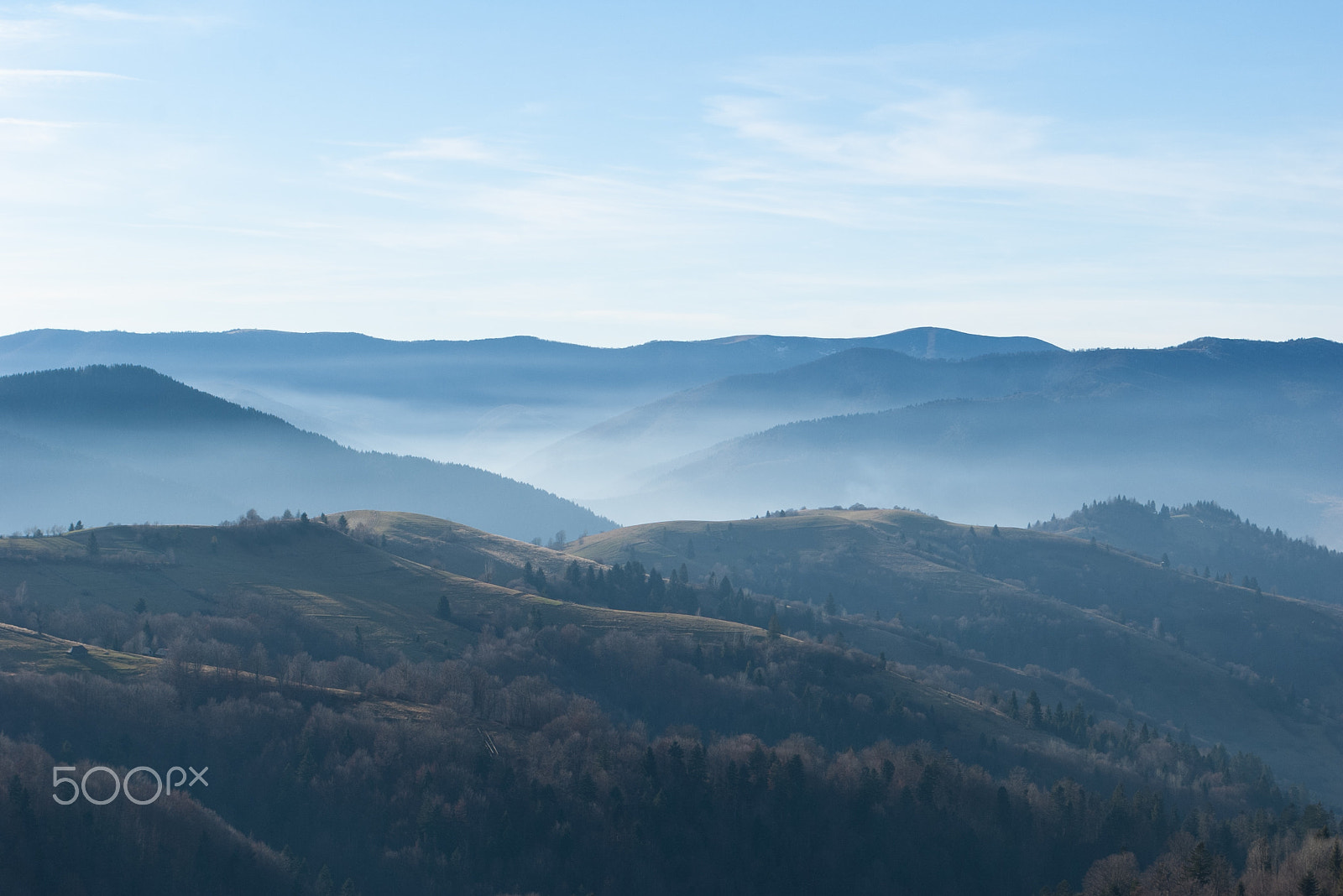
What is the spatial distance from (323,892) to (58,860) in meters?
24.4

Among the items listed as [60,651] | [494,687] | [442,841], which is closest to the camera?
[442,841]

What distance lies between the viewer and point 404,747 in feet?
499

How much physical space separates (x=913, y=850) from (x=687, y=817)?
29230 millimetres

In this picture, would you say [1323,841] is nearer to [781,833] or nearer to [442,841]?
[781,833]

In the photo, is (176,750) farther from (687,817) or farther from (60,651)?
(687,817)

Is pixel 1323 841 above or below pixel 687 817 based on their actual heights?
above

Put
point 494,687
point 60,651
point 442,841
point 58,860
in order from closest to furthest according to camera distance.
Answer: point 58,860
point 442,841
point 60,651
point 494,687

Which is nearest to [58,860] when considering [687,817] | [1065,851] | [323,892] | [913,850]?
[323,892]

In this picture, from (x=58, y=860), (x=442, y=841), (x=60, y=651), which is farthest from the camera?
(x=60, y=651)

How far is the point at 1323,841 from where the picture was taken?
124 metres

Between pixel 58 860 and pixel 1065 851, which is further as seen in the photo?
pixel 1065 851

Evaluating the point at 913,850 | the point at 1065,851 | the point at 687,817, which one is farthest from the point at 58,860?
the point at 1065,851

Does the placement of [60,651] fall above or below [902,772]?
above

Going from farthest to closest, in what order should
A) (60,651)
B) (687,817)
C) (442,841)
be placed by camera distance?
1. (60,651)
2. (687,817)
3. (442,841)
